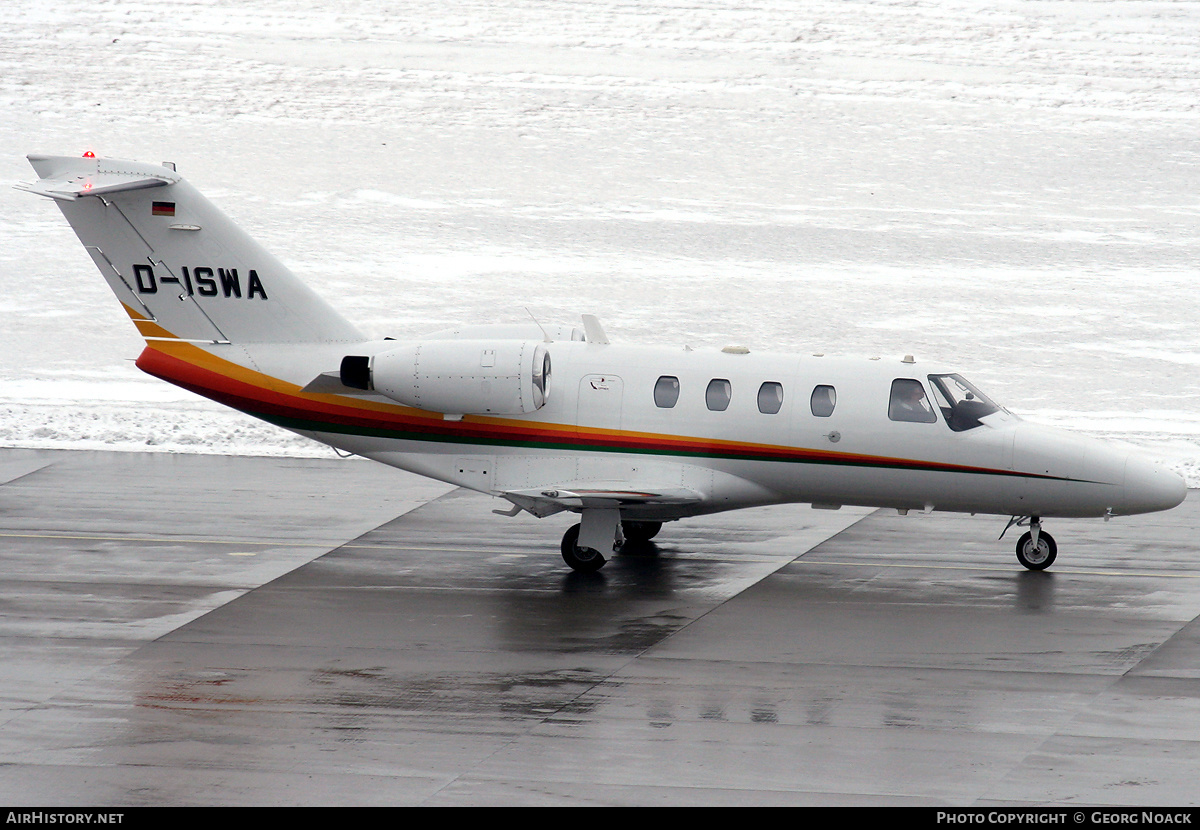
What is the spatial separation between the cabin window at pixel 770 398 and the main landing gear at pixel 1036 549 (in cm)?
315

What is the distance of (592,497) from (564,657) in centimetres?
288

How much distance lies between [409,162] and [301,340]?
24226mm

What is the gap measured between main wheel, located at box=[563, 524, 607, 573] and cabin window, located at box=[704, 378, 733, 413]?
2.14 m

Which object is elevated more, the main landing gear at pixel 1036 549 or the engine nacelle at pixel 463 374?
the engine nacelle at pixel 463 374

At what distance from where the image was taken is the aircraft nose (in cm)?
1825

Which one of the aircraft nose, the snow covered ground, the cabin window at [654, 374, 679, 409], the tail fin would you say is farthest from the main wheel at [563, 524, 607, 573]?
the snow covered ground

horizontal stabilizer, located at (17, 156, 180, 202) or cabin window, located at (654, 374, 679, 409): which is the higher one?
horizontal stabilizer, located at (17, 156, 180, 202)

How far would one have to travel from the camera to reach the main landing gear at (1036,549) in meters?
18.8

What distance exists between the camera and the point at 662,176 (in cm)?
4222

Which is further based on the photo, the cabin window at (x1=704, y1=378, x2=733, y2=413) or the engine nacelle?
the cabin window at (x1=704, y1=378, x2=733, y2=413)

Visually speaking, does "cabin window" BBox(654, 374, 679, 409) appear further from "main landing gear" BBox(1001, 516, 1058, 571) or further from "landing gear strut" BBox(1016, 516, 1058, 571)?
"landing gear strut" BBox(1016, 516, 1058, 571)

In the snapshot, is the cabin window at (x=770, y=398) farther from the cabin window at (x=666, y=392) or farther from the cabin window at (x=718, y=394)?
the cabin window at (x=666, y=392)

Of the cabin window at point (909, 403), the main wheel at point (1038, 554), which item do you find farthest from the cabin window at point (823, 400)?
the main wheel at point (1038, 554)

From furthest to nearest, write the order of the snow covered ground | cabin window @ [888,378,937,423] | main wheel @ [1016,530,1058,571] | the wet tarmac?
the snow covered ground → main wheel @ [1016,530,1058,571] → cabin window @ [888,378,937,423] → the wet tarmac
